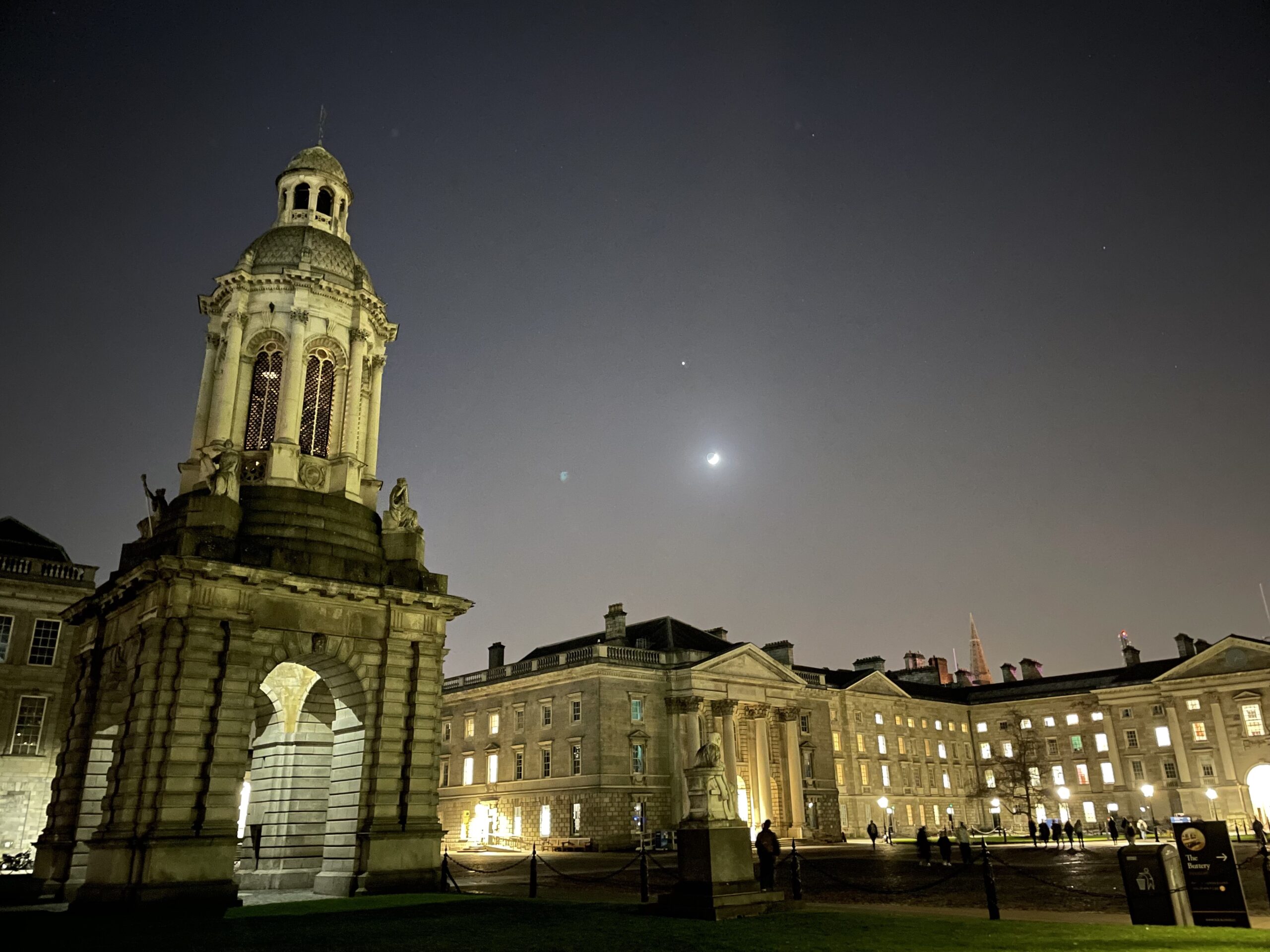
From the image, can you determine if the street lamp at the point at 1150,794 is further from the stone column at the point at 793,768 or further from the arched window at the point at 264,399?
the arched window at the point at 264,399

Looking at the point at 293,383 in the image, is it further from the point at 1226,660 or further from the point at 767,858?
the point at 1226,660

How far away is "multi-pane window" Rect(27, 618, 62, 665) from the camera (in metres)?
38.2

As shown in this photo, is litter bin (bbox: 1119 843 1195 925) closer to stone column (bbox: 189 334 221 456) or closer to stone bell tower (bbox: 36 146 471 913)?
stone bell tower (bbox: 36 146 471 913)

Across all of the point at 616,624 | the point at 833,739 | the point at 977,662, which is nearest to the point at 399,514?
the point at 616,624

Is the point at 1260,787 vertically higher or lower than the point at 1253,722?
lower

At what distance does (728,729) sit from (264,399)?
4539cm

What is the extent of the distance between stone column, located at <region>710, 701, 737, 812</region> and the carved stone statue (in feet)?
136

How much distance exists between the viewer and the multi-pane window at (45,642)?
38.2m

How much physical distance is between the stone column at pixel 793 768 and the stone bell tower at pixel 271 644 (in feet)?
149

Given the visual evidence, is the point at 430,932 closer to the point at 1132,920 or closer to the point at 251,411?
the point at 1132,920

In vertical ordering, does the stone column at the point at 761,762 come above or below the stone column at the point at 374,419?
below

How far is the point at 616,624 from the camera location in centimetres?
6688

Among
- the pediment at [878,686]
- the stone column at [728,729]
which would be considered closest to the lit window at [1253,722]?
the pediment at [878,686]

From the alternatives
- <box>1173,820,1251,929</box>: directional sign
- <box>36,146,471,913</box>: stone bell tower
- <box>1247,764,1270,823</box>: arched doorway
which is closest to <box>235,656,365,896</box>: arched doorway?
<box>36,146,471,913</box>: stone bell tower
